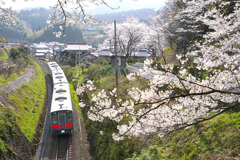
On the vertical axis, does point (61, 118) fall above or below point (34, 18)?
below

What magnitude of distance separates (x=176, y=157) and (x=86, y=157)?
5.68 m

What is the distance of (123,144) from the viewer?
9.01 metres

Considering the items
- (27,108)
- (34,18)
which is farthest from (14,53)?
(34,18)

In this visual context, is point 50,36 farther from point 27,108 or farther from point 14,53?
point 27,108

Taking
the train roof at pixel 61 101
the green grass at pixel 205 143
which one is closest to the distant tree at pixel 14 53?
the train roof at pixel 61 101

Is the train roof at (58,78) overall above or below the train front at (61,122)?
above

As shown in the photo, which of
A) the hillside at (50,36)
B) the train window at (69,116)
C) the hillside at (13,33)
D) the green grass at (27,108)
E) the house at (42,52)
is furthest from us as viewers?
the hillside at (50,36)

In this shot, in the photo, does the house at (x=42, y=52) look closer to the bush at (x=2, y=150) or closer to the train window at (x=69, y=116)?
the train window at (x=69, y=116)

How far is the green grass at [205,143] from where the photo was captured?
232 inches

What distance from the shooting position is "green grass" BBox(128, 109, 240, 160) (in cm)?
588

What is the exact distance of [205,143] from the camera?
6598 millimetres

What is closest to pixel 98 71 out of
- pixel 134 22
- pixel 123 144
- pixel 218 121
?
pixel 134 22

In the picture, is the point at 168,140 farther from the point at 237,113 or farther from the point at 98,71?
the point at 98,71

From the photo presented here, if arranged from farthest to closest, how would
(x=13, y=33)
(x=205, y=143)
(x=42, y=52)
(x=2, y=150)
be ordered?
1. (x=13, y=33)
2. (x=42, y=52)
3. (x=2, y=150)
4. (x=205, y=143)
